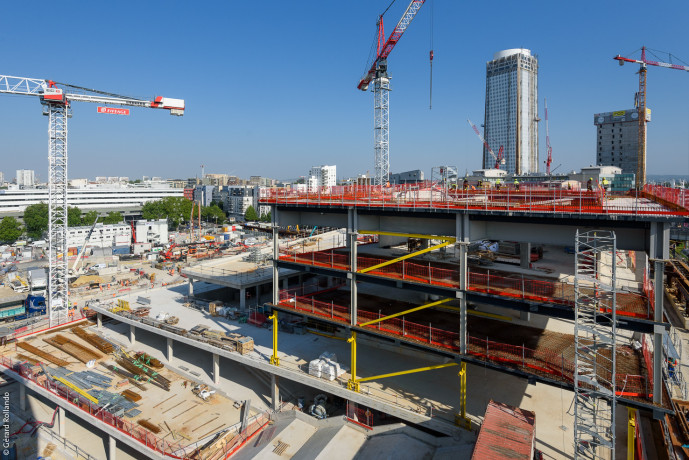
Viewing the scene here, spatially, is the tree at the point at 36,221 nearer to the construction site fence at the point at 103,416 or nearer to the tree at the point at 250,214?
the tree at the point at 250,214

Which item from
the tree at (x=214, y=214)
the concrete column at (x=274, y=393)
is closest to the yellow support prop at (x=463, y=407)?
the concrete column at (x=274, y=393)

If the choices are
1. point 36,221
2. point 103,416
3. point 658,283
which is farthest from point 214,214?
point 658,283

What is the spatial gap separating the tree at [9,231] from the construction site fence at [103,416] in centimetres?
7344

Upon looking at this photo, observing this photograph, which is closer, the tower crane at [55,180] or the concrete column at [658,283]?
the concrete column at [658,283]

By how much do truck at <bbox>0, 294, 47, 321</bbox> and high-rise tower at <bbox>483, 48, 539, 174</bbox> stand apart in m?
181

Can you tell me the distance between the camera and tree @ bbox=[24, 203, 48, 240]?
8500cm

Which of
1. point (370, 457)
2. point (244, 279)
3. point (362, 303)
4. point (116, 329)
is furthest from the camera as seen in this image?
point (116, 329)

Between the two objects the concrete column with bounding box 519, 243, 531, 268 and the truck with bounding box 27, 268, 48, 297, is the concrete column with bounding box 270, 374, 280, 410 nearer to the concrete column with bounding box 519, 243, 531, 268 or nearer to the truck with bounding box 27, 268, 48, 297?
the concrete column with bounding box 519, 243, 531, 268

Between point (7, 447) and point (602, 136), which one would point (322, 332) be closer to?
point (7, 447)

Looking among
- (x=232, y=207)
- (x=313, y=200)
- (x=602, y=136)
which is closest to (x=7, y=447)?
(x=313, y=200)

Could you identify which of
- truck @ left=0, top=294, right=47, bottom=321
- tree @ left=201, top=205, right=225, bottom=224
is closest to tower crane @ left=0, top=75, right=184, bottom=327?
truck @ left=0, top=294, right=47, bottom=321

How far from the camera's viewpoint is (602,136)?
143 meters

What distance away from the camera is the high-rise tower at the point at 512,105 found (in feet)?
593

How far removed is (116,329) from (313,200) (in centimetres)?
2447
